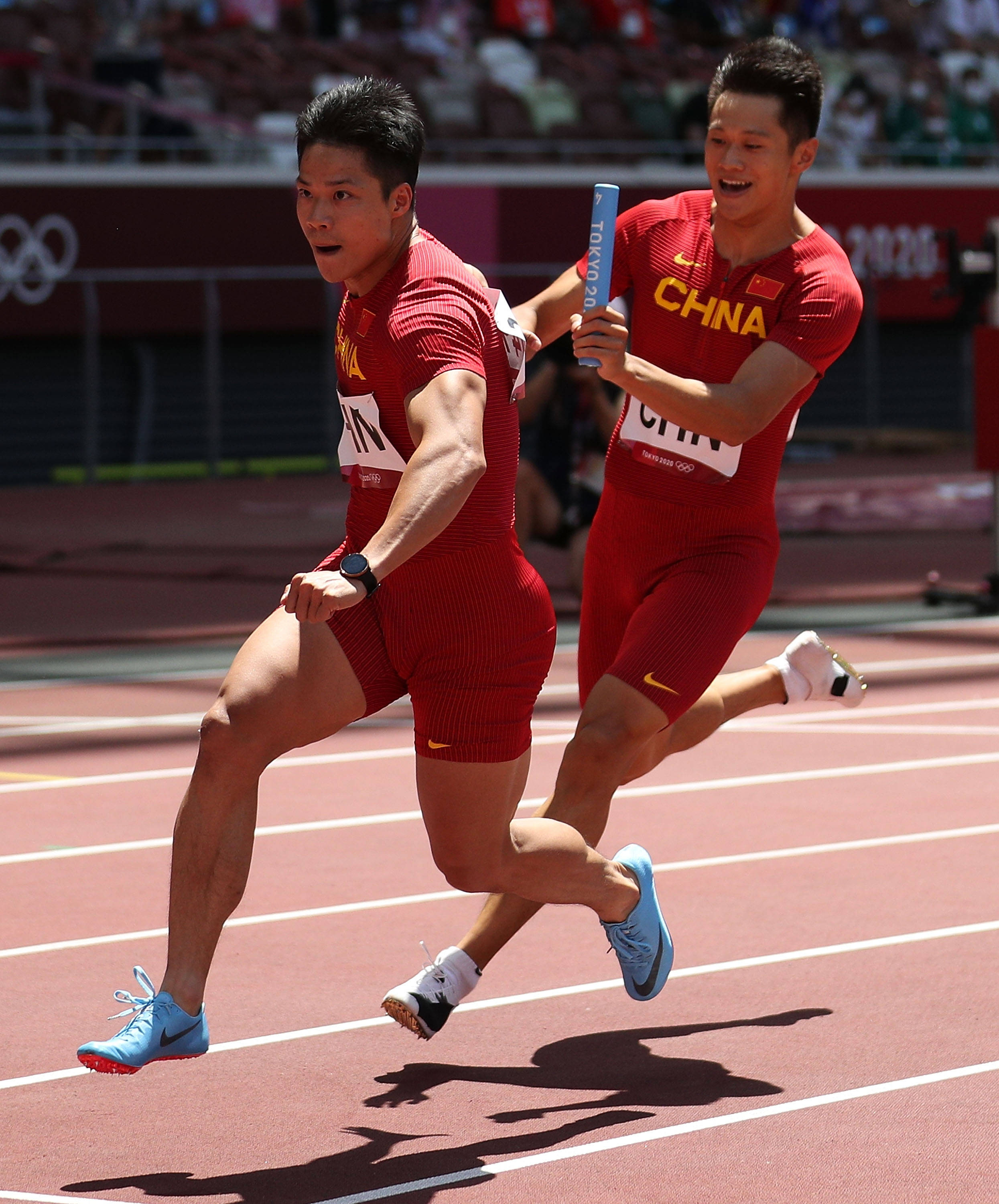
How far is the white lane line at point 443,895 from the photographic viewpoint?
5.64 metres

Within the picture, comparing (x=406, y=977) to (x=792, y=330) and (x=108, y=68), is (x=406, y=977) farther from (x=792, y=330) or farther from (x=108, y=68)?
(x=108, y=68)

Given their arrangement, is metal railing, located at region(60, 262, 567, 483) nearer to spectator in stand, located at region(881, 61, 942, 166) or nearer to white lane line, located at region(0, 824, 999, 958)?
spectator in stand, located at region(881, 61, 942, 166)

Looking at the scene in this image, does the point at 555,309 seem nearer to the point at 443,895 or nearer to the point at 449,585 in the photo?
the point at 449,585

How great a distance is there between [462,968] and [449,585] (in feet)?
3.27

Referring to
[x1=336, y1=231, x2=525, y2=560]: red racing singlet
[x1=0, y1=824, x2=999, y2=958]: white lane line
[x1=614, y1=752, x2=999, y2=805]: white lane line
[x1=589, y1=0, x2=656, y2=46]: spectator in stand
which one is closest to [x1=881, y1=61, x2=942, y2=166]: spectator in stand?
[x1=589, y1=0, x2=656, y2=46]: spectator in stand

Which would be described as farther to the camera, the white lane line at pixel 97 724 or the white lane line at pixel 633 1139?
the white lane line at pixel 97 724

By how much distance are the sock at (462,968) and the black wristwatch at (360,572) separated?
4.18 feet

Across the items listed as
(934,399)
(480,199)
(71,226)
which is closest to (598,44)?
(480,199)

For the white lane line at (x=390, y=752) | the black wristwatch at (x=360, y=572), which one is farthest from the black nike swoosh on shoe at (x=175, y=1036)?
the white lane line at (x=390, y=752)

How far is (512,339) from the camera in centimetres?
433

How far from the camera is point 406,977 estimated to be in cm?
530

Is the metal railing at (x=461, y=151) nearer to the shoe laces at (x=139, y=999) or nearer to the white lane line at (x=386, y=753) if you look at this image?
the white lane line at (x=386, y=753)

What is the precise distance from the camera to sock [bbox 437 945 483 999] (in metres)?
4.76

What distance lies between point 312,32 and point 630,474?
19186mm
